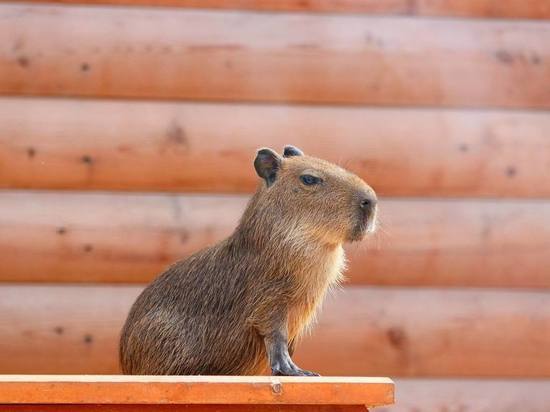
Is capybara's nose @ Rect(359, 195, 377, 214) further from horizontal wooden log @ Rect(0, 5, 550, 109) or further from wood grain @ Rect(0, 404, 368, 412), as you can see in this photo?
horizontal wooden log @ Rect(0, 5, 550, 109)

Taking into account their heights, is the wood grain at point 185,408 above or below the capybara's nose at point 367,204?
below

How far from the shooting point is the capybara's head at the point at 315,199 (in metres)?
1.59

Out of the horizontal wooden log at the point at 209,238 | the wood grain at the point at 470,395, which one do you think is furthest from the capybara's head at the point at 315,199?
the wood grain at the point at 470,395

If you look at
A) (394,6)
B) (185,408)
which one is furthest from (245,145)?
(185,408)

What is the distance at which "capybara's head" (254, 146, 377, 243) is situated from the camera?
159cm

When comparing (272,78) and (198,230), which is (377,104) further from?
(198,230)

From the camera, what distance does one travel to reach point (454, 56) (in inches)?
102

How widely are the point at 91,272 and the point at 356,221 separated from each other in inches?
41.3

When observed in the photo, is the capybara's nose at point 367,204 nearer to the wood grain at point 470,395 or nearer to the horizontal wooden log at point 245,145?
the horizontal wooden log at point 245,145

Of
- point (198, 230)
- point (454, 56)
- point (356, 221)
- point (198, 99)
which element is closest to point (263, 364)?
point (356, 221)

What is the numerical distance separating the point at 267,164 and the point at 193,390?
0.43 m

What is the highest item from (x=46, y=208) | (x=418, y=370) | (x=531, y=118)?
(x=531, y=118)

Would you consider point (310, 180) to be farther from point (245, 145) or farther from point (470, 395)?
point (470, 395)

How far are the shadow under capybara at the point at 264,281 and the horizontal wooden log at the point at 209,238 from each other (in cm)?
78
